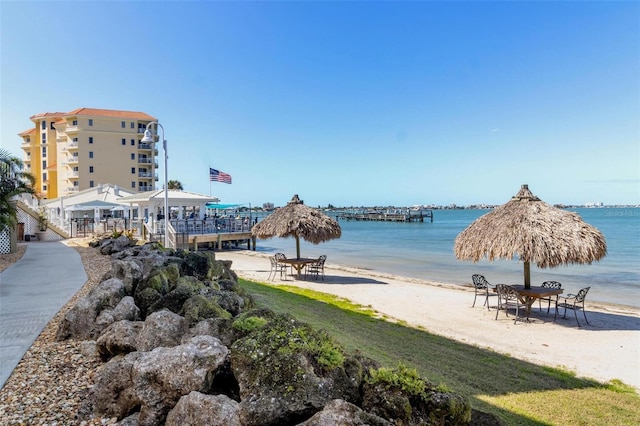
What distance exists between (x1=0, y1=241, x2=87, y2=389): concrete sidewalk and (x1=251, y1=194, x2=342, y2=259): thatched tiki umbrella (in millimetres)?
7386

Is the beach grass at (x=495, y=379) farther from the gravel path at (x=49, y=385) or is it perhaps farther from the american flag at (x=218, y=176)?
the american flag at (x=218, y=176)

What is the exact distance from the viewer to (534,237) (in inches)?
404

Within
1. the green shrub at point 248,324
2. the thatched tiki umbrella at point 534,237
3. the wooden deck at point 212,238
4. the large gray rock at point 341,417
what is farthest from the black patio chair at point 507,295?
the wooden deck at point 212,238

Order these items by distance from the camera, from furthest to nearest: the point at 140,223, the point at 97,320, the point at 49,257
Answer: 1. the point at 140,223
2. the point at 49,257
3. the point at 97,320

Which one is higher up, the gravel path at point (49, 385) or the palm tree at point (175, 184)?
the palm tree at point (175, 184)

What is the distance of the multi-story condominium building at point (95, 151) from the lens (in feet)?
184

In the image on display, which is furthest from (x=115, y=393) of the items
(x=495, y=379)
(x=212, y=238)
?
(x=212, y=238)

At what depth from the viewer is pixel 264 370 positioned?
2836 millimetres

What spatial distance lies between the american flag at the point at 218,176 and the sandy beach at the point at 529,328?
1561cm

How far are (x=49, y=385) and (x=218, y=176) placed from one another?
85.9ft

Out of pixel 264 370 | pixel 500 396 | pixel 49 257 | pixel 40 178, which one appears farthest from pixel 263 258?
pixel 40 178

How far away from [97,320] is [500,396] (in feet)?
17.2

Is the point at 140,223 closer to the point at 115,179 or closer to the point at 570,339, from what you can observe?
the point at 570,339

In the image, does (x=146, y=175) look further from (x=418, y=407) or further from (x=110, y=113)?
(x=418, y=407)
